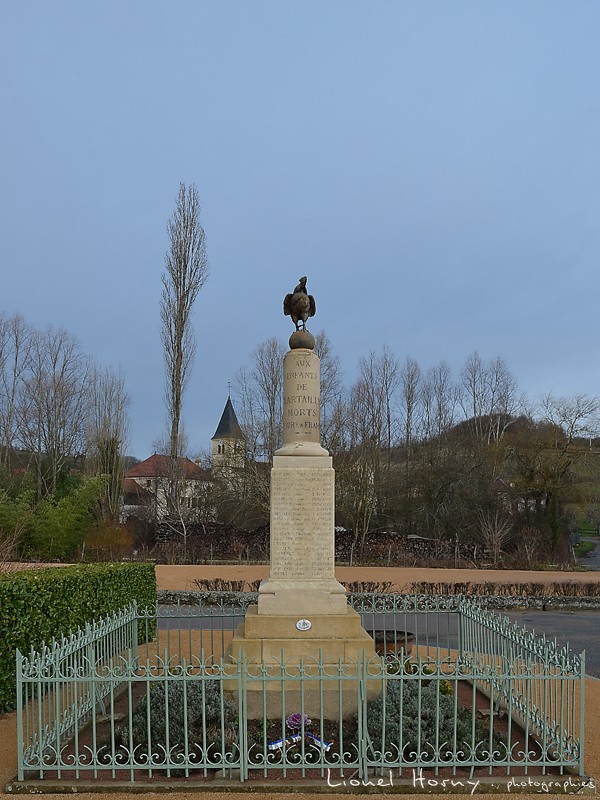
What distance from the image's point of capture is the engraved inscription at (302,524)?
7.15m

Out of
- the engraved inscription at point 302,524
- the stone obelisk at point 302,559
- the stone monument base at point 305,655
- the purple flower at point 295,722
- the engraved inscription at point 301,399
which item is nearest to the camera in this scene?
the purple flower at point 295,722

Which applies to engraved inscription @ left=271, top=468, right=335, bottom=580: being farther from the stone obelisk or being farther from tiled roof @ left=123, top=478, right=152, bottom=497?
tiled roof @ left=123, top=478, right=152, bottom=497

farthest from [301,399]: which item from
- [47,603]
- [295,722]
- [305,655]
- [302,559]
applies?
[47,603]

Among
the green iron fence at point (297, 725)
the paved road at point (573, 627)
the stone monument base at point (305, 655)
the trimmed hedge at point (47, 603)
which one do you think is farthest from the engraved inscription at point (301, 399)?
the paved road at point (573, 627)

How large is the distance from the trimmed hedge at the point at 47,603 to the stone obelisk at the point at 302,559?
2052 millimetres

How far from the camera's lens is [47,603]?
840 cm

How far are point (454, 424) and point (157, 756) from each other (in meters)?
38.1

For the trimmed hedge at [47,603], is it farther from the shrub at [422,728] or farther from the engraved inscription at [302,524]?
the shrub at [422,728]

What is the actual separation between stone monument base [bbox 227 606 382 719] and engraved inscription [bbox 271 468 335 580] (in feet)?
1.60

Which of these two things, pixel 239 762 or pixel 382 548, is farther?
pixel 382 548

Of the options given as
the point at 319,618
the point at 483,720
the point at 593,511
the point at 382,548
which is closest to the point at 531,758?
the point at 483,720

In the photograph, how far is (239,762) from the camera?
519 cm

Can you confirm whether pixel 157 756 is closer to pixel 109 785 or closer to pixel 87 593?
pixel 109 785

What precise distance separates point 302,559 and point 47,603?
346cm
